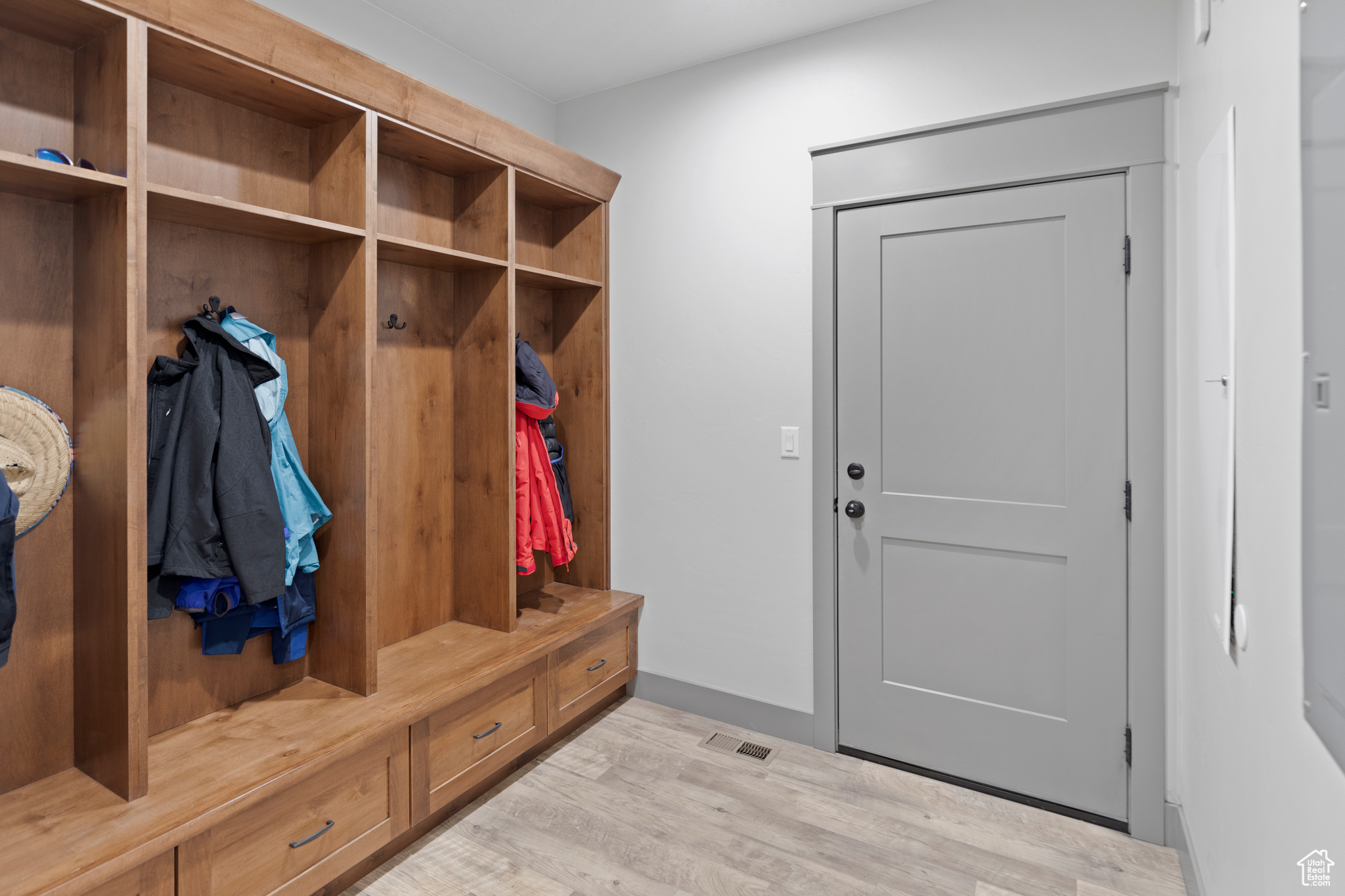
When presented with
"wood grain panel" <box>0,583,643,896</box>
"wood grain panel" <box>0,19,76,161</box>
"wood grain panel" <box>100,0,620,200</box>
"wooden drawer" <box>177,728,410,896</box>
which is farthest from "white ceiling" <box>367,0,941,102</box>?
"wooden drawer" <box>177,728,410,896</box>

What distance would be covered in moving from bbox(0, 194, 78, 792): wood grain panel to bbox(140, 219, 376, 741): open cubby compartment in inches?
7.5

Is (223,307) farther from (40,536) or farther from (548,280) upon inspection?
(548,280)

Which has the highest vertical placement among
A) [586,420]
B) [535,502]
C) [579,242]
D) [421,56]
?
[421,56]

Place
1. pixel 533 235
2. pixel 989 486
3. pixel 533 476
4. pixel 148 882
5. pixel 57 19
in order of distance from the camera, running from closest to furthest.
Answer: pixel 148 882, pixel 57 19, pixel 989 486, pixel 533 476, pixel 533 235

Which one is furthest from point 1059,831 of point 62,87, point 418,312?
point 62,87

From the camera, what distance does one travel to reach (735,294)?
275 centimetres

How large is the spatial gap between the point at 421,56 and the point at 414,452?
1.50 m

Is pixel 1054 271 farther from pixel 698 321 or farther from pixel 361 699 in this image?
pixel 361 699

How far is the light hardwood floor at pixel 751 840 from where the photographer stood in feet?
6.15

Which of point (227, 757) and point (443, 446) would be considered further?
point (443, 446)

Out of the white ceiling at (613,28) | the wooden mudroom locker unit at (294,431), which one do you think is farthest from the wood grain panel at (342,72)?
the white ceiling at (613,28)

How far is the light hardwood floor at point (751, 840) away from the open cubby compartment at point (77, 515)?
2.77 feet

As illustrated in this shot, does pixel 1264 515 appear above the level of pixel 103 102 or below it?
below

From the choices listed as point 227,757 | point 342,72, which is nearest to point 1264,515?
point 227,757
